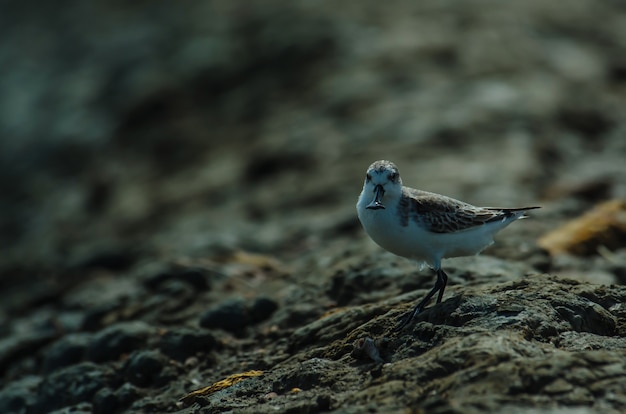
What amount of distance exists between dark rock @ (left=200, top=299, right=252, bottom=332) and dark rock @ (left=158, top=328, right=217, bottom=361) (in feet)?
1.27

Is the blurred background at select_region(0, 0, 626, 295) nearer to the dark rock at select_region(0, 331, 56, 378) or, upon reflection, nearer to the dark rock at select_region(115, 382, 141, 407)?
the dark rock at select_region(0, 331, 56, 378)

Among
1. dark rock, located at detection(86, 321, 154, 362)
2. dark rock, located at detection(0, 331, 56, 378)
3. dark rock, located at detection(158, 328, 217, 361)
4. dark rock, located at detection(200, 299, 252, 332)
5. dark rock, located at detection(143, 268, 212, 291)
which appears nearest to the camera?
dark rock, located at detection(158, 328, 217, 361)

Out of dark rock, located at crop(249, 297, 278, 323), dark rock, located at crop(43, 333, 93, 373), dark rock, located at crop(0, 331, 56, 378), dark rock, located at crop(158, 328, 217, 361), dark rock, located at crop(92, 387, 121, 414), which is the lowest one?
dark rock, located at crop(92, 387, 121, 414)

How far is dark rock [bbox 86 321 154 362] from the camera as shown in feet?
32.4

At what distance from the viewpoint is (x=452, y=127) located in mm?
16547

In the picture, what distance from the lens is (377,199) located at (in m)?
7.86

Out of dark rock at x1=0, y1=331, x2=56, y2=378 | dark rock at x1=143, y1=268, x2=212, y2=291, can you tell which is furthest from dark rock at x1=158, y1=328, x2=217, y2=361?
dark rock at x1=0, y1=331, x2=56, y2=378

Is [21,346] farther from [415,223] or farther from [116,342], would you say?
[415,223]

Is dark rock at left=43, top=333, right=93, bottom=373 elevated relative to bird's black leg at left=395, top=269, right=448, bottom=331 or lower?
elevated

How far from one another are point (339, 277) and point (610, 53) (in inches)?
521

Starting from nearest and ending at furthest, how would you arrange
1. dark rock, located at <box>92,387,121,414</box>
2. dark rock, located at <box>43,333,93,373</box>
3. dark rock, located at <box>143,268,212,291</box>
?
dark rock, located at <box>92,387,121,414</box> < dark rock, located at <box>43,333,93,373</box> < dark rock, located at <box>143,268,212,291</box>

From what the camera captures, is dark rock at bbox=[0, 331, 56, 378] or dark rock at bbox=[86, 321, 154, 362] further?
dark rock at bbox=[0, 331, 56, 378]

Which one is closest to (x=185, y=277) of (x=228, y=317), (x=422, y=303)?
(x=228, y=317)

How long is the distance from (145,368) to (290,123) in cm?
1027
